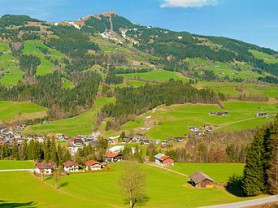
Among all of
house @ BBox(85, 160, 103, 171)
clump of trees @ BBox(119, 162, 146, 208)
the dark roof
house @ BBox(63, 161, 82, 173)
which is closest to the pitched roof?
house @ BBox(85, 160, 103, 171)

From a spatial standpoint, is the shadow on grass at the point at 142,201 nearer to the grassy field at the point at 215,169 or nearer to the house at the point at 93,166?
the grassy field at the point at 215,169

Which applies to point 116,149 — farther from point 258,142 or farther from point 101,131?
point 258,142

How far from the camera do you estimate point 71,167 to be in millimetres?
107938

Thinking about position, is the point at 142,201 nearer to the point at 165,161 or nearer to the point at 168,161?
the point at 165,161

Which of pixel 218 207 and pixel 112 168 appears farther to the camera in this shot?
pixel 112 168

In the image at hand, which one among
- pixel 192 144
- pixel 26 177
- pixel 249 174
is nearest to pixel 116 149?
pixel 192 144

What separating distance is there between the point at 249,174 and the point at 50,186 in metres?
45.9

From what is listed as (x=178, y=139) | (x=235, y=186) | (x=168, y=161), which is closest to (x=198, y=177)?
(x=235, y=186)

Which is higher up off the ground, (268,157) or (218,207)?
(268,157)

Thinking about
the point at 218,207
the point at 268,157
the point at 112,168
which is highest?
the point at 268,157

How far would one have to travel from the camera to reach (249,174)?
207 ft

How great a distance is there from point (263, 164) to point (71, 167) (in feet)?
207

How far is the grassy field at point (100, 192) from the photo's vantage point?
6216 cm

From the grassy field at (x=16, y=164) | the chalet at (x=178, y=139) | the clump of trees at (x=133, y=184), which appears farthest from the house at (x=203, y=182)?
the chalet at (x=178, y=139)
